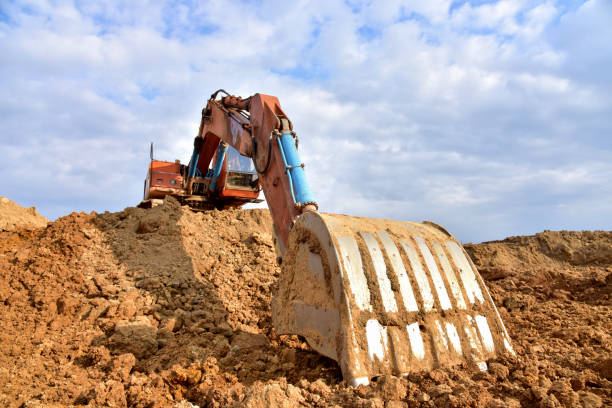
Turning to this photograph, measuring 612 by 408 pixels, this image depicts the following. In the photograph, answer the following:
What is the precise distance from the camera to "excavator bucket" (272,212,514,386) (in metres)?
2.80

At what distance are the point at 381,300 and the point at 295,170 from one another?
70.9 inches

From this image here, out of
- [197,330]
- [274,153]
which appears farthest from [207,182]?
[197,330]

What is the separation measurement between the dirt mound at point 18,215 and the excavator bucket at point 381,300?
8.30m

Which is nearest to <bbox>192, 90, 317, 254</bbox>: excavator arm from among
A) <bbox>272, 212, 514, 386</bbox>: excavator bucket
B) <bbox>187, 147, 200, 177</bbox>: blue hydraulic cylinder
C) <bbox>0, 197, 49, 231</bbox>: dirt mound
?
<bbox>272, 212, 514, 386</bbox>: excavator bucket

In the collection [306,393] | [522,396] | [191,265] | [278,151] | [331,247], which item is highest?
[278,151]

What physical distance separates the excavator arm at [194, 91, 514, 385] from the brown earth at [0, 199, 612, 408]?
195 millimetres

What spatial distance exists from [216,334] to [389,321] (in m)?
2.17

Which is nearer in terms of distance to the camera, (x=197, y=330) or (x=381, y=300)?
(x=381, y=300)

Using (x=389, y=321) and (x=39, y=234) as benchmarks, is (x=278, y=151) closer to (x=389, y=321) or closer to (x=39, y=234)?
(x=389, y=321)

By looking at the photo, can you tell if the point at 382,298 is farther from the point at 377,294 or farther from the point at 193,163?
the point at 193,163

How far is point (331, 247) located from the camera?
3.06m

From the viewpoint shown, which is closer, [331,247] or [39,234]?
[331,247]

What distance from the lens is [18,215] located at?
32.9ft

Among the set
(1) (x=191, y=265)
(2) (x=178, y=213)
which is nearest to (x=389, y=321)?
(1) (x=191, y=265)
